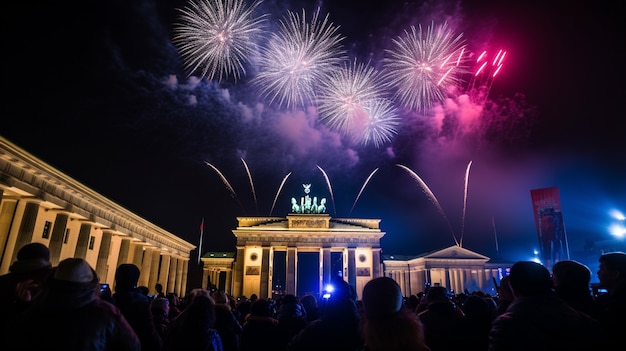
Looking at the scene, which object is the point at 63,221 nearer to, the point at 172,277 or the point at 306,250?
the point at 172,277

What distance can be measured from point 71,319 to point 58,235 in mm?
28185

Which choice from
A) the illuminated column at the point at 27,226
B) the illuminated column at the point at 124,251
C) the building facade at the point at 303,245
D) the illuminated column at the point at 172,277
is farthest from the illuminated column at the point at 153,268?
the illuminated column at the point at 27,226

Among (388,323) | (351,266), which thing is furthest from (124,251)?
(388,323)

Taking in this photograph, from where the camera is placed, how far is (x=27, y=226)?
21.7 m

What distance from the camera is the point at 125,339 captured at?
2.98 metres

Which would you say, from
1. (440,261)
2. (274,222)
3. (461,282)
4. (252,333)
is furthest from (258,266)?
Result: (252,333)

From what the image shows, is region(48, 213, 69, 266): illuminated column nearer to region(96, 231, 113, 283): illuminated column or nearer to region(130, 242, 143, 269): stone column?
region(96, 231, 113, 283): illuminated column

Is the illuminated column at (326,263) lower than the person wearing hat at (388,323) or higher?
higher

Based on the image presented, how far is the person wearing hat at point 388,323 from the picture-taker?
8.80 ft

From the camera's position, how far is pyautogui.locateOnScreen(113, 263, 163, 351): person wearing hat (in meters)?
4.93

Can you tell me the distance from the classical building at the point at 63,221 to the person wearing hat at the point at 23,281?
20275 millimetres

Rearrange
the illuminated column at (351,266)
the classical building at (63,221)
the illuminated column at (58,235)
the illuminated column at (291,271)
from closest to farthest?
the classical building at (63,221), the illuminated column at (58,235), the illuminated column at (291,271), the illuminated column at (351,266)

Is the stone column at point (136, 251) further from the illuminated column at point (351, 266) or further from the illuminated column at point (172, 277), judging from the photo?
the illuminated column at point (351, 266)

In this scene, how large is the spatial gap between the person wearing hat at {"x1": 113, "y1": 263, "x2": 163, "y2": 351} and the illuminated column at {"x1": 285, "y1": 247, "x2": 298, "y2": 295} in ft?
152
